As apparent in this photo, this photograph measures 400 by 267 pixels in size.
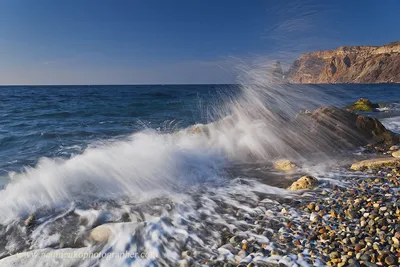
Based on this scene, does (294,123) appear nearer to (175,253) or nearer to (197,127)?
(197,127)

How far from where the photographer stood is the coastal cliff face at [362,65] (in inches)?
4003

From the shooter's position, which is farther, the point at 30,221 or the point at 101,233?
the point at 30,221

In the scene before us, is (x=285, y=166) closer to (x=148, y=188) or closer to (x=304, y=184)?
(x=304, y=184)

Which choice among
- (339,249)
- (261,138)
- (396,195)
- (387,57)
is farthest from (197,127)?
(387,57)

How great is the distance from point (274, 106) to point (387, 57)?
119816mm

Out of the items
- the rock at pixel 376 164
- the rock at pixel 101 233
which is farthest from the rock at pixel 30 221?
the rock at pixel 376 164

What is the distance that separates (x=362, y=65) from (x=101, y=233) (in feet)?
443

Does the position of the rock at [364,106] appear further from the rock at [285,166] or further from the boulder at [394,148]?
the rock at [285,166]

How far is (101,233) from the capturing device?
365 centimetres

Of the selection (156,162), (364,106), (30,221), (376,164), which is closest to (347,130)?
(376,164)

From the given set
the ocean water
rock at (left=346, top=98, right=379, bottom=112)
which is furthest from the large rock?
rock at (left=346, top=98, right=379, bottom=112)

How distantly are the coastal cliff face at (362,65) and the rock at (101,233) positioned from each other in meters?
106

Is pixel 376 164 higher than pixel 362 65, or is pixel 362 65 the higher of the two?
pixel 362 65

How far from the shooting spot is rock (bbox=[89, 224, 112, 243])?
3.59 metres
